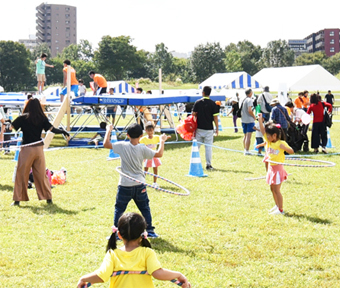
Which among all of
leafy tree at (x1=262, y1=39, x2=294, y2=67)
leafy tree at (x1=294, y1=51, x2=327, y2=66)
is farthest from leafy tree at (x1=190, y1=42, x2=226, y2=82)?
leafy tree at (x1=294, y1=51, x2=327, y2=66)

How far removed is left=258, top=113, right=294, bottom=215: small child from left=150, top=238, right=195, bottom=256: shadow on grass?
2.24 metres

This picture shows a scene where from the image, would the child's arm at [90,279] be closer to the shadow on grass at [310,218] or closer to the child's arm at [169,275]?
the child's arm at [169,275]

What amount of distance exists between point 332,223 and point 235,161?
676cm

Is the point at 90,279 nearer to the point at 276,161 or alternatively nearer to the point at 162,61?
the point at 276,161

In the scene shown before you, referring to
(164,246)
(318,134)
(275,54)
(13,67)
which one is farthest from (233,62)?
(164,246)

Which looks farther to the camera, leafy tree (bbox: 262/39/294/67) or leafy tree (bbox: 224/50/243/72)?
leafy tree (bbox: 262/39/294/67)

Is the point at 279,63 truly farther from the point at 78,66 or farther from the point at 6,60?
the point at 6,60

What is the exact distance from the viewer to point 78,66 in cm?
11481

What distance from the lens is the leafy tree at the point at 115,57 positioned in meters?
99.4

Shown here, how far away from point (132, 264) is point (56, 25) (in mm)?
181897

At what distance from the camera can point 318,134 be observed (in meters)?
15.7

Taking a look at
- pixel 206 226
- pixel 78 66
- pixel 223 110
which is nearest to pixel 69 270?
pixel 206 226

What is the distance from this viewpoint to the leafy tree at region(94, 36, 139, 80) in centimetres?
9938

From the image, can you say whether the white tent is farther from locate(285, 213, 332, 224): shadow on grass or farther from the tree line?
the tree line
